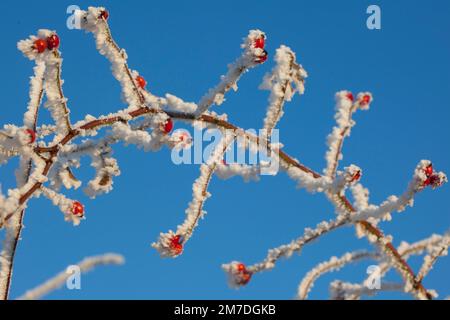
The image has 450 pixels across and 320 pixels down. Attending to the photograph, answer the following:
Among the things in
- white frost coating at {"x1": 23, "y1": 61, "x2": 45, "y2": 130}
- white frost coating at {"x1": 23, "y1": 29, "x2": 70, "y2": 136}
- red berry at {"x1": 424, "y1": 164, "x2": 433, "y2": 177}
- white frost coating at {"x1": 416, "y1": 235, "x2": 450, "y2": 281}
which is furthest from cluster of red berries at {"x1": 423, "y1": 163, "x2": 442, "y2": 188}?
white frost coating at {"x1": 23, "y1": 61, "x2": 45, "y2": 130}

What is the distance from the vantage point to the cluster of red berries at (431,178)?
2.19m

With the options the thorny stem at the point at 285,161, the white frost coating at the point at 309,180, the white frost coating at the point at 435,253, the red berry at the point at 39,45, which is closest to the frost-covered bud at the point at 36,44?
the red berry at the point at 39,45

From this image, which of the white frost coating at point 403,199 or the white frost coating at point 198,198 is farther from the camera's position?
the white frost coating at point 198,198

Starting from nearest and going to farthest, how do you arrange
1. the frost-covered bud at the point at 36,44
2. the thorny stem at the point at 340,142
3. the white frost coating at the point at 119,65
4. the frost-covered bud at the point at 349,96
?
the frost-covered bud at the point at 36,44 < the white frost coating at the point at 119,65 < the thorny stem at the point at 340,142 < the frost-covered bud at the point at 349,96

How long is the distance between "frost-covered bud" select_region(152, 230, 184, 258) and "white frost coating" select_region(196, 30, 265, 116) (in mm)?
618

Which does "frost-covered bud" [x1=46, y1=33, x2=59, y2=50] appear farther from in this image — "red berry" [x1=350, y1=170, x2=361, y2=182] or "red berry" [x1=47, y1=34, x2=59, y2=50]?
"red berry" [x1=350, y1=170, x2=361, y2=182]

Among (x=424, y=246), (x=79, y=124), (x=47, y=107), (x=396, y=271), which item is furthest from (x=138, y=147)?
(x=424, y=246)

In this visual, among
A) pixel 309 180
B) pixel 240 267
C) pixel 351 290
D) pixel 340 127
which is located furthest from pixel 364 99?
pixel 240 267

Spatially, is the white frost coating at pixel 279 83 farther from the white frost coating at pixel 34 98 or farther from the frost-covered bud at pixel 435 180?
the white frost coating at pixel 34 98

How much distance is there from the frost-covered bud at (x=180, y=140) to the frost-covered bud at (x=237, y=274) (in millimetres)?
631

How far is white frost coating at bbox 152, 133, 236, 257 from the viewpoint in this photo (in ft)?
8.42

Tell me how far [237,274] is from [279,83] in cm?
103

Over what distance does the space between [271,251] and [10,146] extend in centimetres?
132
